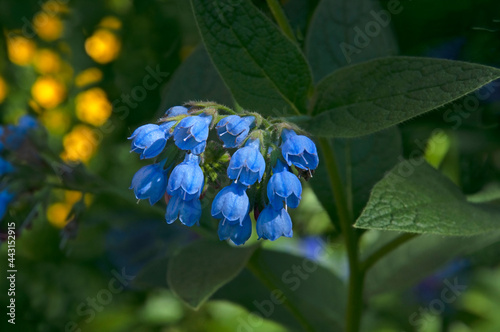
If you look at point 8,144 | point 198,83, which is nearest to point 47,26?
point 8,144

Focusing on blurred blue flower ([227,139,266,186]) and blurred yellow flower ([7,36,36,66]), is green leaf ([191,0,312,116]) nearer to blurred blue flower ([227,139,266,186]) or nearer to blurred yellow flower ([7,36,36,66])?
blurred blue flower ([227,139,266,186])

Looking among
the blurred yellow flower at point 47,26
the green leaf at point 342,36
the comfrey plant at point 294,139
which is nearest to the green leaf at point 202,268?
the comfrey plant at point 294,139

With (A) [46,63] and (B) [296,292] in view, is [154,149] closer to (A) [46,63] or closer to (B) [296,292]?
(B) [296,292]

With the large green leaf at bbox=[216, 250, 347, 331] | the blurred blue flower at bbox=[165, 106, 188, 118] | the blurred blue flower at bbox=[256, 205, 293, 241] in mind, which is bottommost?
the large green leaf at bbox=[216, 250, 347, 331]

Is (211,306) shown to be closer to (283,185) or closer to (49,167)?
(49,167)

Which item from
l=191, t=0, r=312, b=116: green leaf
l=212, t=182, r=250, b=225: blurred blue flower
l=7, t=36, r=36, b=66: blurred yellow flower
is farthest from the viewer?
l=7, t=36, r=36, b=66: blurred yellow flower

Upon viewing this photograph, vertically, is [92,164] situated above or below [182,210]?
below

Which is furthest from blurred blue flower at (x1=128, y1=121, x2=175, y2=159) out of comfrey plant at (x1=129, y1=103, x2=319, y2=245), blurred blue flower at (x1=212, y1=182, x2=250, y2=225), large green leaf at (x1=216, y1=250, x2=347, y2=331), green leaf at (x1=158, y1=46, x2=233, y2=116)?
large green leaf at (x1=216, y1=250, x2=347, y2=331)

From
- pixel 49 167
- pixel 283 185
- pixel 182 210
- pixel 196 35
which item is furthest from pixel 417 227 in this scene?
pixel 196 35
